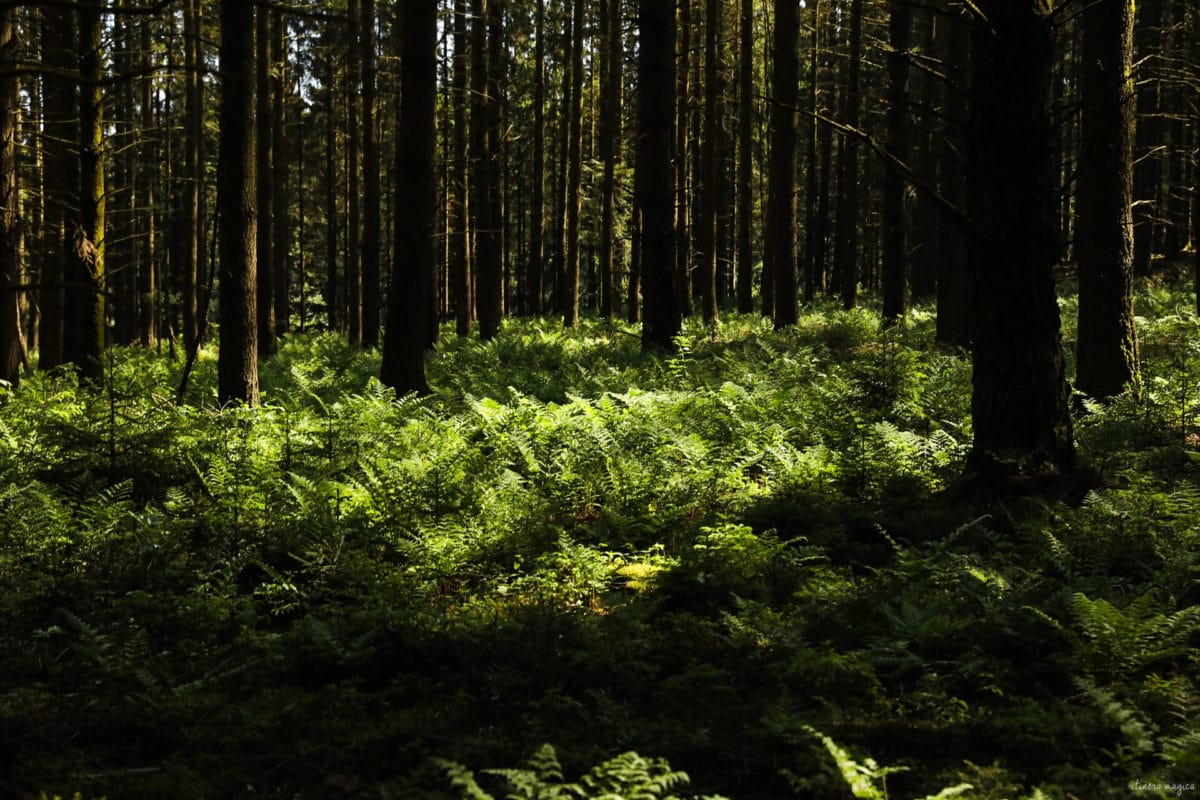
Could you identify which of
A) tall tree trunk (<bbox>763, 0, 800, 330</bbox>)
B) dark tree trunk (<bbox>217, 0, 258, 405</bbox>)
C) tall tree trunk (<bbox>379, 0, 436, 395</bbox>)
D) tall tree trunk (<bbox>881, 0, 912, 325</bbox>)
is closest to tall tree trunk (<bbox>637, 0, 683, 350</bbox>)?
tall tree trunk (<bbox>379, 0, 436, 395</bbox>)

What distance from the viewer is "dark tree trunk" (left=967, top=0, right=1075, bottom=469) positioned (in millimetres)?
5906

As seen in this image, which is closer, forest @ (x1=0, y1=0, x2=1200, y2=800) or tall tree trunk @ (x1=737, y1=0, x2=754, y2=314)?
forest @ (x1=0, y1=0, x2=1200, y2=800)

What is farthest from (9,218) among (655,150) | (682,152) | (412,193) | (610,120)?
(682,152)

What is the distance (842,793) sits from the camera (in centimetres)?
318

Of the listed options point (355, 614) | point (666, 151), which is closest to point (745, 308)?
point (666, 151)

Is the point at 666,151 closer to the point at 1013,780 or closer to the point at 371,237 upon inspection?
the point at 371,237

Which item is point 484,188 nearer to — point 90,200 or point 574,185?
point 574,185

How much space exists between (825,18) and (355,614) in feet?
104

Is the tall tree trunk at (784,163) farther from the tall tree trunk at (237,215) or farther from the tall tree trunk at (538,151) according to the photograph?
the tall tree trunk at (538,151)

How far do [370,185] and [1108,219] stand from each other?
1625cm

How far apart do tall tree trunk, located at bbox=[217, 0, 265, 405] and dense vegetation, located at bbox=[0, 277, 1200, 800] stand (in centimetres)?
157

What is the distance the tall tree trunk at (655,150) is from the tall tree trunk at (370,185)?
29.1ft

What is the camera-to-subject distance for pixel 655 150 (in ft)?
43.4

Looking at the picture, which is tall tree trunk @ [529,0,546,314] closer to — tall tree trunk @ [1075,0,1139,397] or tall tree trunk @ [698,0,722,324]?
tall tree trunk @ [698,0,722,324]
